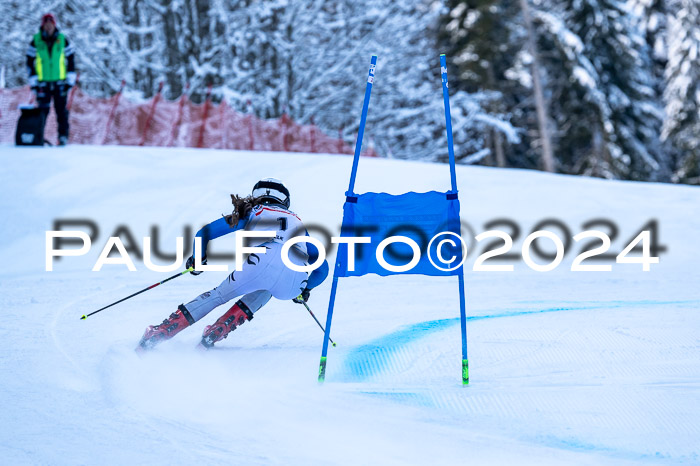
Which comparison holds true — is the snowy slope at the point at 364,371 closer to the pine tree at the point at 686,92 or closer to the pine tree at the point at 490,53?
the pine tree at the point at 686,92

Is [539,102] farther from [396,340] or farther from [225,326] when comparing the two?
[225,326]

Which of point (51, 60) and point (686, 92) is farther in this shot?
point (686, 92)

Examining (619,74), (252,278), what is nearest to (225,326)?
(252,278)

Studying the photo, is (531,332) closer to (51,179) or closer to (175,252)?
(175,252)

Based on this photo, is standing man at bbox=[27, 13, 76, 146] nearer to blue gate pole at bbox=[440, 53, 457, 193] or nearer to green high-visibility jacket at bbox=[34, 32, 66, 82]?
green high-visibility jacket at bbox=[34, 32, 66, 82]

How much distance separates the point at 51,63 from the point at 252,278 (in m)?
8.05

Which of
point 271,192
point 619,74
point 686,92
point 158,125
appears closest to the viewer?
point 271,192

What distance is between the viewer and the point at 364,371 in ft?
14.9

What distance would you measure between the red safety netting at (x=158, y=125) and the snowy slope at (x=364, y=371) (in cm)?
639

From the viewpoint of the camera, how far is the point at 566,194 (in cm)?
1142

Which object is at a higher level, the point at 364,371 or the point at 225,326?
the point at 225,326
